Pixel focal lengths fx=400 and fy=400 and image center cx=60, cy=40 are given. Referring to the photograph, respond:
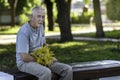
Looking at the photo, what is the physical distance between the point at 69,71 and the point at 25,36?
35.7 inches

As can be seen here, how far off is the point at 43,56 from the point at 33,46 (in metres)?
0.22

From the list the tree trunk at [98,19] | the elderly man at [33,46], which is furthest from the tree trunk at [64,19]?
the elderly man at [33,46]

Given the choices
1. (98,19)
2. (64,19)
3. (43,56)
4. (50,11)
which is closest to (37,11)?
(43,56)

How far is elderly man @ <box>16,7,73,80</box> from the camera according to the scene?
5.93 meters

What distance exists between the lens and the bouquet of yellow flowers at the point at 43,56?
608cm

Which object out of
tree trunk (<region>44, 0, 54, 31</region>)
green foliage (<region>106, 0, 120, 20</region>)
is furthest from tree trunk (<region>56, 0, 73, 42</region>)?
green foliage (<region>106, 0, 120, 20</region>)

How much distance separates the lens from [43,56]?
20.0 feet

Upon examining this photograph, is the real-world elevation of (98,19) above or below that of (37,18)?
below

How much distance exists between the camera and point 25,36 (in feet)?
19.6

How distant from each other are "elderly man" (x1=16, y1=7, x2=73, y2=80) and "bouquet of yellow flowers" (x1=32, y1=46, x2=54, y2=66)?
2.6 inches

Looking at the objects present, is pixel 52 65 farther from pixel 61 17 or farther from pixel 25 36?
pixel 61 17

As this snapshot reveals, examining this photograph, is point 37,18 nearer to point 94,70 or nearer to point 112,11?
point 94,70

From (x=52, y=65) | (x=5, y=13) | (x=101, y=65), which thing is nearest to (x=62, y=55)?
(x=101, y=65)

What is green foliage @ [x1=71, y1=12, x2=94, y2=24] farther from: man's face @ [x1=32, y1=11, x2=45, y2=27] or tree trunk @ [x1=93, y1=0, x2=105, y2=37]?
man's face @ [x1=32, y1=11, x2=45, y2=27]
